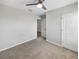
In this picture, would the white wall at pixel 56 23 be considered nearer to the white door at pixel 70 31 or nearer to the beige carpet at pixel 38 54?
the white door at pixel 70 31

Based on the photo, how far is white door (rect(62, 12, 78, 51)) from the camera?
11.3ft

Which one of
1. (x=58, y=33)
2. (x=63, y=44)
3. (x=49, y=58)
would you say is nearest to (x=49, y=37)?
(x=58, y=33)

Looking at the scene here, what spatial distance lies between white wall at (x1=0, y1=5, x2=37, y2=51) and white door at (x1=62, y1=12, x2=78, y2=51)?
2.77 meters

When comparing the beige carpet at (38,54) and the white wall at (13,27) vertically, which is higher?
the white wall at (13,27)

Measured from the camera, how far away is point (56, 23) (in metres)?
4.62

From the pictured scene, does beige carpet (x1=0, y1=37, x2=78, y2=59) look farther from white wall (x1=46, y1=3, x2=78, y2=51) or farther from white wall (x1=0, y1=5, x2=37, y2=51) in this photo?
white wall (x1=46, y1=3, x2=78, y2=51)

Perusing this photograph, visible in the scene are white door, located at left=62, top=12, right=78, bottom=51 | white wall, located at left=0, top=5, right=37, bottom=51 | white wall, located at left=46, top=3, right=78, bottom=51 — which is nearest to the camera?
white door, located at left=62, top=12, right=78, bottom=51

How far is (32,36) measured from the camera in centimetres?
611

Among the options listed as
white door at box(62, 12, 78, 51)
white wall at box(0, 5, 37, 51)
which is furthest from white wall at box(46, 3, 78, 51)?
white wall at box(0, 5, 37, 51)

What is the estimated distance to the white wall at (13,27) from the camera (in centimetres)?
361

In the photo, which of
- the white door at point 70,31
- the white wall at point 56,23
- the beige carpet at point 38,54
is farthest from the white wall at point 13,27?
the white door at point 70,31

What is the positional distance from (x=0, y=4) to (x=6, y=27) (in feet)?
3.97

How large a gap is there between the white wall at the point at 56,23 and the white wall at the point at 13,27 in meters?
1.67

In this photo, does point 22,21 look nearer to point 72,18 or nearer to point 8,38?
point 8,38
